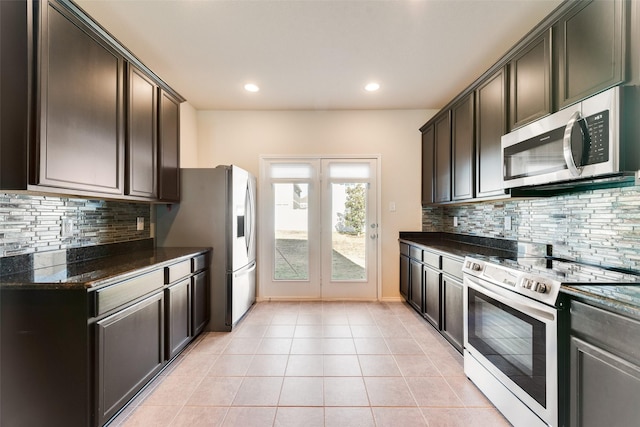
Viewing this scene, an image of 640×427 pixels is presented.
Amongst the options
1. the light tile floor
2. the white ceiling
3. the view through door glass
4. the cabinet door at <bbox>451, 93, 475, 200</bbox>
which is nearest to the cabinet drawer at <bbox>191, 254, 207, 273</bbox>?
the light tile floor

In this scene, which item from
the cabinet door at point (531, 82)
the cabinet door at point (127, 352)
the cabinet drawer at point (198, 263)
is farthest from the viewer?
the cabinet drawer at point (198, 263)

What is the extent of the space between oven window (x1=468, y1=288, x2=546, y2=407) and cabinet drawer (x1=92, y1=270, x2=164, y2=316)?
2255mm

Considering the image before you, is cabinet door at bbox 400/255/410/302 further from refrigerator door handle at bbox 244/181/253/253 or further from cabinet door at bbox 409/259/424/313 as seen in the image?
refrigerator door handle at bbox 244/181/253/253

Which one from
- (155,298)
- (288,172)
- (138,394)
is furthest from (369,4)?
(138,394)

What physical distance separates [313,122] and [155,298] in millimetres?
2848

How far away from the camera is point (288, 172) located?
12.7 feet

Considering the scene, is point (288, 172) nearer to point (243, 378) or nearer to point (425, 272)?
point (425, 272)

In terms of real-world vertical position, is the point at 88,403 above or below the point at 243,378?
above

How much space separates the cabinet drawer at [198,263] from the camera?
102 inches

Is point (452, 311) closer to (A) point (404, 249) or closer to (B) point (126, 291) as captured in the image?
(A) point (404, 249)

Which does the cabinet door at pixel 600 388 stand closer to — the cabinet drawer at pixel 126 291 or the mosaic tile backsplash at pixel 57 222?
the cabinet drawer at pixel 126 291

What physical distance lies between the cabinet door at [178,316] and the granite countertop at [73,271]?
0.26m

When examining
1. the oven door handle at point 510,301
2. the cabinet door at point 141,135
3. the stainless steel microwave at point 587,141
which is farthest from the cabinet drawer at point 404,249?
the cabinet door at point 141,135

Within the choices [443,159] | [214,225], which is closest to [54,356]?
[214,225]
